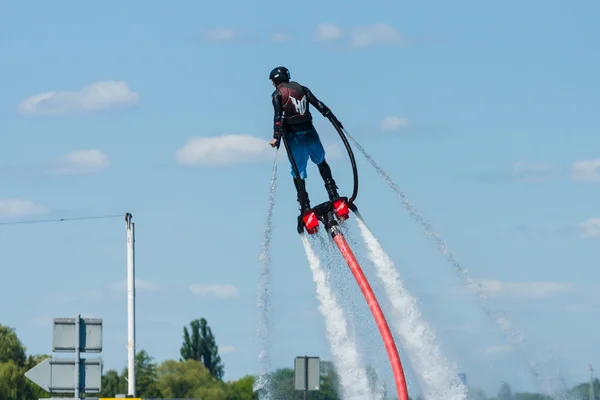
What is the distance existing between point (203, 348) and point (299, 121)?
148969 mm

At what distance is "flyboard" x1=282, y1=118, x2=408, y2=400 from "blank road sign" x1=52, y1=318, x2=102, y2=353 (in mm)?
8622

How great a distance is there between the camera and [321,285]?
39.7 meters

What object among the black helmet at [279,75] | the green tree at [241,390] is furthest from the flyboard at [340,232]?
the green tree at [241,390]

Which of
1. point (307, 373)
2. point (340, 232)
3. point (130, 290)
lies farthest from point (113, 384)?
point (340, 232)

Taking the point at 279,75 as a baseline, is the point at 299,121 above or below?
below

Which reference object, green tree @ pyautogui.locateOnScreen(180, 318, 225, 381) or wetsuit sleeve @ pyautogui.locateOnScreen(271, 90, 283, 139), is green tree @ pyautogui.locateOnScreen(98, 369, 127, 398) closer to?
green tree @ pyautogui.locateOnScreen(180, 318, 225, 381)

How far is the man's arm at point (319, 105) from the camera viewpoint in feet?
120

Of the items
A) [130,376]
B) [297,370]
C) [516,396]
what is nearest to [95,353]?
[297,370]

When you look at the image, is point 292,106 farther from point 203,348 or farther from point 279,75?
point 203,348

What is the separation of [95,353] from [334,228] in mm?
9571

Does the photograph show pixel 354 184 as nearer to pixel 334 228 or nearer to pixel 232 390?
pixel 334 228

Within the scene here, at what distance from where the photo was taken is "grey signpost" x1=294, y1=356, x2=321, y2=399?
42.7 m

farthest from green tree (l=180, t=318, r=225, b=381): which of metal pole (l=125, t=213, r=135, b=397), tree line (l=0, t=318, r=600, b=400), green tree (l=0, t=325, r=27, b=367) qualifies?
metal pole (l=125, t=213, r=135, b=397)

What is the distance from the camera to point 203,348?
7229 inches
